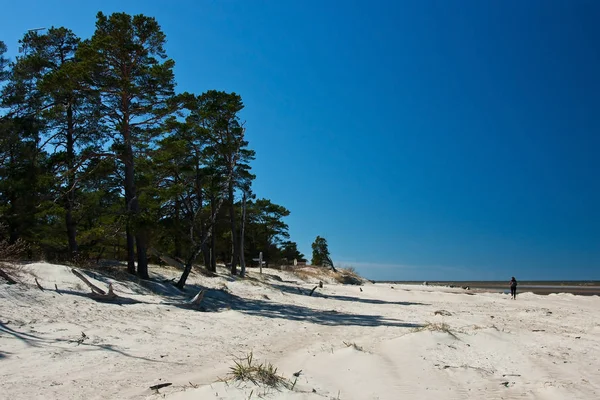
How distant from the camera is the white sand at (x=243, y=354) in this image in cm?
571

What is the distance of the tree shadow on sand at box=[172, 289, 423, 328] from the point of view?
533 inches

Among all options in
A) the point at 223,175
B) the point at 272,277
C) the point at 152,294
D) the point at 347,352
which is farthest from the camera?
the point at 272,277

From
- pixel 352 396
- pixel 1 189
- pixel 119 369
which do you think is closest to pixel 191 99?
pixel 1 189

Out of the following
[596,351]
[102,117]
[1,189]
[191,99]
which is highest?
[191,99]

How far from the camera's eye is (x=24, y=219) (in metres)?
19.2

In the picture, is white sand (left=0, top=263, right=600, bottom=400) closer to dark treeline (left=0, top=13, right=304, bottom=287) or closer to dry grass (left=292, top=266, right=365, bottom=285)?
dark treeline (left=0, top=13, right=304, bottom=287)

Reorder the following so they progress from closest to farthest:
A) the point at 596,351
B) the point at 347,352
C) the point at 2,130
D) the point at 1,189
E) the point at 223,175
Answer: the point at 347,352
the point at 596,351
the point at 2,130
the point at 1,189
the point at 223,175

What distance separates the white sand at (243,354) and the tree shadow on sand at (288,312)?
2.14 ft

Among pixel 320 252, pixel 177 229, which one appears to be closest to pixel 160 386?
pixel 177 229

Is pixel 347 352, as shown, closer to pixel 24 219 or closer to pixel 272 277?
pixel 24 219

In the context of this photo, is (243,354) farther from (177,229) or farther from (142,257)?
(177,229)

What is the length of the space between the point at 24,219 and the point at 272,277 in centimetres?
1762

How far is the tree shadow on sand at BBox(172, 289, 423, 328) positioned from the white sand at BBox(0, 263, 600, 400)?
0.65m

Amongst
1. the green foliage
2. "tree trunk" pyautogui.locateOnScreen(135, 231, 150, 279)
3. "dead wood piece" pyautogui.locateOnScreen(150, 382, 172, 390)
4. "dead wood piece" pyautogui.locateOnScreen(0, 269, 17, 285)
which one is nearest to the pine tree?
"tree trunk" pyautogui.locateOnScreen(135, 231, 150, 279)
